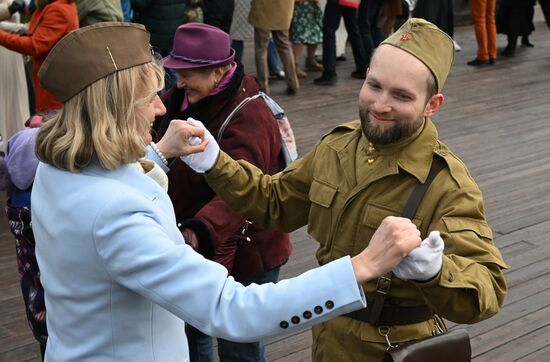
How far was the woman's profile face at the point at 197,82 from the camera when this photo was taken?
125 inches

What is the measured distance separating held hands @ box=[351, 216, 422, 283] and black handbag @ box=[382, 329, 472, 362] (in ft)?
1.99

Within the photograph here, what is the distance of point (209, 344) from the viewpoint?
11.1 ft

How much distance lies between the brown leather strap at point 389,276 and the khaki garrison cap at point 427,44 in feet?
0.74

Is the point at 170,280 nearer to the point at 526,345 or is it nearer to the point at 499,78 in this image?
the point at 526,345

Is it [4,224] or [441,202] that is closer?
[441,202]

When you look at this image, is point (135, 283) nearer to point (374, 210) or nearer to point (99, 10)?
point (374, 210)

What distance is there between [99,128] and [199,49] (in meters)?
1.44

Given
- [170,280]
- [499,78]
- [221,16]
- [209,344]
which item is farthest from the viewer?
[499,78]

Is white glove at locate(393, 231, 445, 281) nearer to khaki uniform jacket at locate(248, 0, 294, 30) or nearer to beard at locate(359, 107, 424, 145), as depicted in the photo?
beard at locate(359, 107, 424, 145)

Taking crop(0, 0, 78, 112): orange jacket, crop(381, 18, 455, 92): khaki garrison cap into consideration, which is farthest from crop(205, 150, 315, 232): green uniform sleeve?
crop(0, 0, 78, 112): orange jacket

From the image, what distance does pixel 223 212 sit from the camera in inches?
116

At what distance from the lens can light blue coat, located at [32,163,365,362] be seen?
173 cm

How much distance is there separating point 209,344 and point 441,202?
4.98 ft

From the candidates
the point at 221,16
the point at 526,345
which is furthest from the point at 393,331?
the point at 221,16
